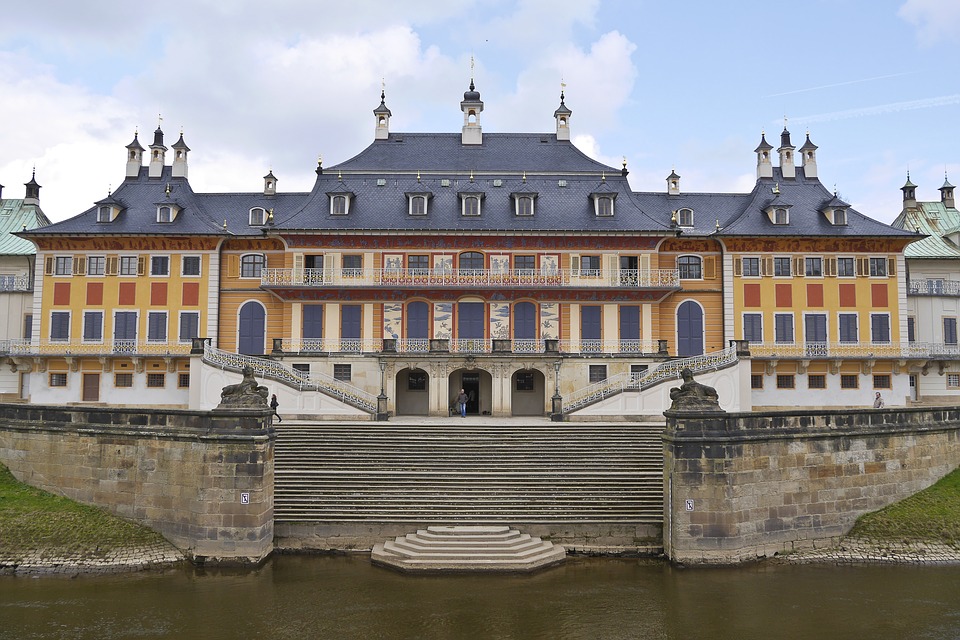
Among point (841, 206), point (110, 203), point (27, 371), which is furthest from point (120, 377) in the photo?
point (841, 206)

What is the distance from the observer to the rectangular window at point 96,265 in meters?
42.5

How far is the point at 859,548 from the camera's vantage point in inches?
918

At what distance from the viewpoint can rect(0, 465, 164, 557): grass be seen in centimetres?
2220

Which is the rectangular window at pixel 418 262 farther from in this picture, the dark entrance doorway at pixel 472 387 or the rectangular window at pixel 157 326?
the rectangular window at pixel 157 326

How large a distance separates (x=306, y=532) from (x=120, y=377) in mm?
23921

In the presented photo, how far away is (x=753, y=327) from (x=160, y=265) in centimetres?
3280

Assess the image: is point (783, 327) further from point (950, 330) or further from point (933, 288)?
point (950, 330)

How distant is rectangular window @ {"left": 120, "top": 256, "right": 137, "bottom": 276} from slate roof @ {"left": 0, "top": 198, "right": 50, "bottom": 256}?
11.9m

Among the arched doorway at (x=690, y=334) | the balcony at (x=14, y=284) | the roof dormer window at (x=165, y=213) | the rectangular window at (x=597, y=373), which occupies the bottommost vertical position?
the rectangular window at (x=597, y=373)

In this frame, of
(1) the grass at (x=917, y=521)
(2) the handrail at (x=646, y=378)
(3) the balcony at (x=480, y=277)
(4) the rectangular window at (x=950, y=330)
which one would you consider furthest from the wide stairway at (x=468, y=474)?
(4) the rectangular window at (x=950, y=330)

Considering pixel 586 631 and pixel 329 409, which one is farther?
pixel 329 409

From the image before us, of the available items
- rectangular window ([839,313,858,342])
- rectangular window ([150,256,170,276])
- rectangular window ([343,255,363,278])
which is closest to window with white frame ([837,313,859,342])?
Answer: rectangular window ([839,313,858,342])

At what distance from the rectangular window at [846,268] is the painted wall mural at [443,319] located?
847 inches

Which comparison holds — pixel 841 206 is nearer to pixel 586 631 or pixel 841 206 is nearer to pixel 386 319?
pixel 386 319
